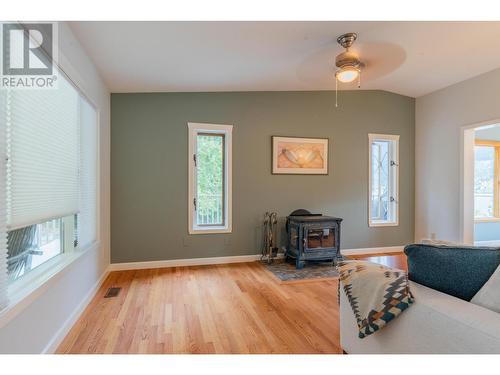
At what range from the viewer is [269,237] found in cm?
422

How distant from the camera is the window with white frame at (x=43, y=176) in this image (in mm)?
1538

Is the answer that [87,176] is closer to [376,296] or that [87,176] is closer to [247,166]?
[247,166]

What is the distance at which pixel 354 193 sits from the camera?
4.74m

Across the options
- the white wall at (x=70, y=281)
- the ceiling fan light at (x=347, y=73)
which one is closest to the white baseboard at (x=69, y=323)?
the white wall at (x=70, y=281)

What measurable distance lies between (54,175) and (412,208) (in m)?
5.41

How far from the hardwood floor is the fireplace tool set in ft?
2.17

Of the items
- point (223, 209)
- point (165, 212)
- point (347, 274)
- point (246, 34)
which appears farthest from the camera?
point (223, 209)

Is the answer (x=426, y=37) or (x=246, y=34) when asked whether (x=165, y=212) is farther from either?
(x=426, y=37)

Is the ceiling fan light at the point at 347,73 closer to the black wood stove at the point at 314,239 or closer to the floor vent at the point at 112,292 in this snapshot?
the black wood stove at the point at 314,239

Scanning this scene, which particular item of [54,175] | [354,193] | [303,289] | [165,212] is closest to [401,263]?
[354,193]

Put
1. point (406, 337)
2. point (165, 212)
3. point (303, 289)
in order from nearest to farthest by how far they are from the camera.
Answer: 1. point (406, 337)
2. point (303, 289)
3. point (165, 212)

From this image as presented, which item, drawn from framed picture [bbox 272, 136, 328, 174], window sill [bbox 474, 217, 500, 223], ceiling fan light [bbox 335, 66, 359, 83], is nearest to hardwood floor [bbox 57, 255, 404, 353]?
framed picture [bbox 272, 136, 328, 174]

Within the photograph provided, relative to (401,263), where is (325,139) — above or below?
above

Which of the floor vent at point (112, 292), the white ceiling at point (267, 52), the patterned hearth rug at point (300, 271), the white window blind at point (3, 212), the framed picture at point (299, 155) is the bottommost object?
the floor vent at point (112, 292)
